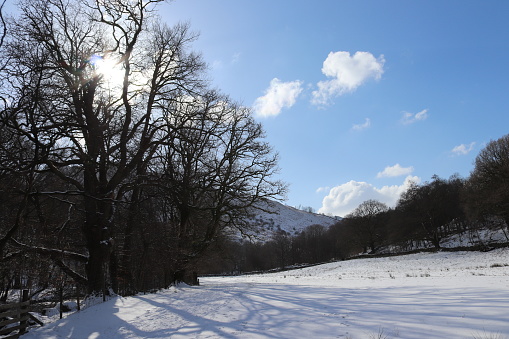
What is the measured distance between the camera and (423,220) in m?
52.4

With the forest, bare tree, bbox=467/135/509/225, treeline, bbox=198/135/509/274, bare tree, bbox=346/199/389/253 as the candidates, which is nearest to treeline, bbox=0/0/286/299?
the forest

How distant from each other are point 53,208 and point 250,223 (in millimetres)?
12721

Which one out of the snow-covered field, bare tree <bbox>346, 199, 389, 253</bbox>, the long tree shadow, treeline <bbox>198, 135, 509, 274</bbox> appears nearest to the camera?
the snow-covered field

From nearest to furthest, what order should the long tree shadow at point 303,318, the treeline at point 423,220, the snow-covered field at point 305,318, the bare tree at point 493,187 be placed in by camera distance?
the snow-covered field at point 305,318
the long tree shadow at point 303,318
the bare tree at point 493,187
the treeline at point 423,220

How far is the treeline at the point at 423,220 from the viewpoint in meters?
39.3

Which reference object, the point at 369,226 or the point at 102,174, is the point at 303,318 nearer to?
the point at 102,174

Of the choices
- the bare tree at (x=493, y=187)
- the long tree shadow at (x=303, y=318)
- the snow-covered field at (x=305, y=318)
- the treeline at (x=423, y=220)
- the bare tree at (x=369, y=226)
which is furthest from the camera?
the bare tree at (x=369, y=226)

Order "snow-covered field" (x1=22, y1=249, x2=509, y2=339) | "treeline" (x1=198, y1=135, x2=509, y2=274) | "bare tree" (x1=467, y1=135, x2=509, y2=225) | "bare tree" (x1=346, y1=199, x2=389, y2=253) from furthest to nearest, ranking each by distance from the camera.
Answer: "bare tree" (x1=346, y1=199, x2=389, y2=253) → "treeline" (x1=198, y1=135, x2=509, y2=274) → "bare tree" (x1=467, y1=135, x2=509, y2=225) → "snow-covered field" (x1=22, y1=249, x2=509, y2=339)

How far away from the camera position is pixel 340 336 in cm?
612

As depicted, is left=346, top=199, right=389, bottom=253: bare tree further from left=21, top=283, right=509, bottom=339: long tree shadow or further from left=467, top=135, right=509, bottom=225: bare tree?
left=21, top=283, right=509, bottom=339: long tree shadow

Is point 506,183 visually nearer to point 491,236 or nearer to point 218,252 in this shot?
point 491,236

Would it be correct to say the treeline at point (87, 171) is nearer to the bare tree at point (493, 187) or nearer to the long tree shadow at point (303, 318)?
the long tree shadow at point (303, 318)

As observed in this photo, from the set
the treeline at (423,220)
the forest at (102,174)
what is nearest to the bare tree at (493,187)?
the treeline at (423,220)

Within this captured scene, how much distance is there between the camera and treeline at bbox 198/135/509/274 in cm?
3935
